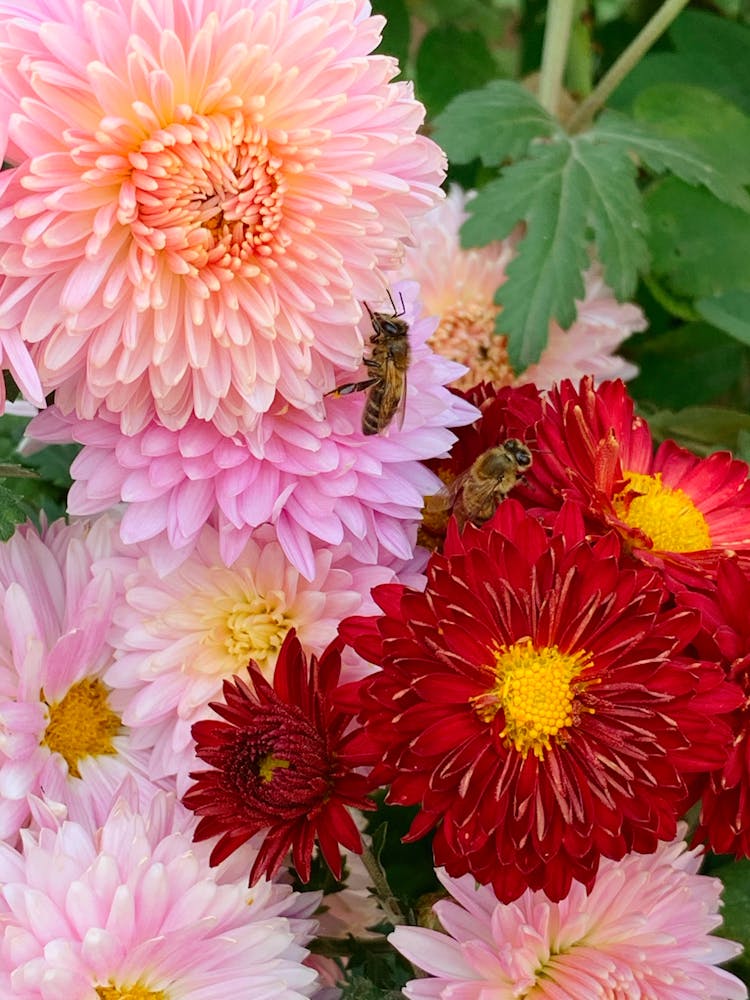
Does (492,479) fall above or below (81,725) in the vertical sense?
above

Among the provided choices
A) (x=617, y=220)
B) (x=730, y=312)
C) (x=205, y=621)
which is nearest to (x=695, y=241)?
(x=730, y=312)

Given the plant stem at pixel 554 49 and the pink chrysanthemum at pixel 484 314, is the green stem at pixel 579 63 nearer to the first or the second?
the plant stem at pixel 554 49

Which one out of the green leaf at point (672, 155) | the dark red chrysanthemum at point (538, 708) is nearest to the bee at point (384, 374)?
the dark red chrysanthemum at point (538, 708)

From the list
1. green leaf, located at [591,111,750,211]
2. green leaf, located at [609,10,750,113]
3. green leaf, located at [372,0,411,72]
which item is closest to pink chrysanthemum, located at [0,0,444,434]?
green leaf, located at [591,111,750,211]

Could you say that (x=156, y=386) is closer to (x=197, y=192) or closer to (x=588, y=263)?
(x=197, y=192)

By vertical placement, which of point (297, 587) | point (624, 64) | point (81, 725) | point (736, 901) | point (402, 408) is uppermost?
point (624, 64)

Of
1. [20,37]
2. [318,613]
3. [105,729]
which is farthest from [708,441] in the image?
[20,37]

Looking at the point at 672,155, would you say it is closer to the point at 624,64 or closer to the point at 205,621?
the point at 624,64
